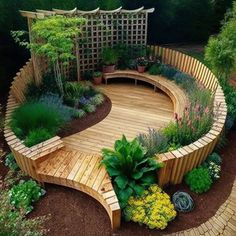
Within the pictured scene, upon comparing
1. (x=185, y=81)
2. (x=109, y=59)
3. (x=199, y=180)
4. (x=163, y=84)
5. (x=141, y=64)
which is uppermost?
(x=109, y=59)

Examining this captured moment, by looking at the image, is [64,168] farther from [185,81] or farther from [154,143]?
[185,81]

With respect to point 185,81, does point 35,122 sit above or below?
below

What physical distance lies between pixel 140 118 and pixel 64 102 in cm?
183

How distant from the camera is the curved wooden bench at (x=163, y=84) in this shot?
7.12m

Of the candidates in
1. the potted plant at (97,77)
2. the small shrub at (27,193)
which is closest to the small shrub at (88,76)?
the potted plant at (97,77)

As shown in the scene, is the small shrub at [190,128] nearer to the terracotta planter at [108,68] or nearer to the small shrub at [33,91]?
the small shrub at [33,91]

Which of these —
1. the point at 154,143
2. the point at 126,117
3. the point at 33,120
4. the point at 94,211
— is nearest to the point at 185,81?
the point at 126,117

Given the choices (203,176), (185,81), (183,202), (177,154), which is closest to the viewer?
(183,202)

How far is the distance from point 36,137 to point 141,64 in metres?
4.26

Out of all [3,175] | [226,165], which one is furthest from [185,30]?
[3,175]

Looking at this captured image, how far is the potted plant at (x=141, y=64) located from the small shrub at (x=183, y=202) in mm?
4582

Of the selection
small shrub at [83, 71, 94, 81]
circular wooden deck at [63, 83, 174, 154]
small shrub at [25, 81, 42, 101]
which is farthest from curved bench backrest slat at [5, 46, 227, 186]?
small shrub at [83, 71, 94, 81]

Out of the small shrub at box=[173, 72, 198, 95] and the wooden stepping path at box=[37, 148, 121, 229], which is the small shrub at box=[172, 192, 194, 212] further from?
Answer: the small shrub at box=[173, 72, 198, 95]

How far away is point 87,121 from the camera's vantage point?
684cm
